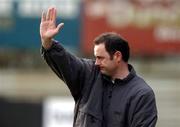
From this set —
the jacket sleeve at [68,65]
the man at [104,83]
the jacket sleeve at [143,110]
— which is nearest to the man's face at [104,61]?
the man at [104,83]

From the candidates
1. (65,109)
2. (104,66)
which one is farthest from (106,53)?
(65,109)

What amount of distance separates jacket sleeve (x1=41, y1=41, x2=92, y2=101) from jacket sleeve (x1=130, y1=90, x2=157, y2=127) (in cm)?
36

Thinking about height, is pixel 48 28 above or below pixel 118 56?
above

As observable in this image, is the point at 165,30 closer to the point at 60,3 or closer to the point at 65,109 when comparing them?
the point at 60,3

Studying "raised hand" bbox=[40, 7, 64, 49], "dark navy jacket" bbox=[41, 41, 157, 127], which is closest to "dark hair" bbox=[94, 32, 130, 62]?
"dark navy jacket" bbox=[41, 41, 157, 127]

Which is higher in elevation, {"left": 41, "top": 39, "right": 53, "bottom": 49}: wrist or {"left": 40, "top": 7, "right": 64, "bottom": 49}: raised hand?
{"left": 40, "top": 7, "right": 64, "bottom": 49}: raised hand

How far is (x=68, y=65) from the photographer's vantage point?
5539 mm

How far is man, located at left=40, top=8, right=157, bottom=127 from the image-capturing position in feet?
18.0

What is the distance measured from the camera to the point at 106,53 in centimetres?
552

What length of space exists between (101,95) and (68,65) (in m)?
0.28

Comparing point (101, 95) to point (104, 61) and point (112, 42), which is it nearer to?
point (104, 61)

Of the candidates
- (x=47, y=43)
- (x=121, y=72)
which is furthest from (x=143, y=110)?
(x=47, y=43)

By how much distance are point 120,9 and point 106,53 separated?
34.6 feet

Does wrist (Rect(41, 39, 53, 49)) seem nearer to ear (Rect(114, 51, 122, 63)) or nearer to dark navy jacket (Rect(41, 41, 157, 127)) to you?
dark navy jacket (Rect(41, 41, 157, 127))
